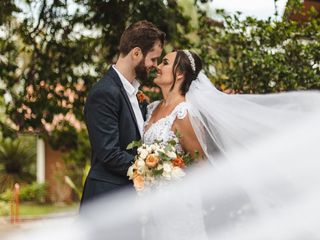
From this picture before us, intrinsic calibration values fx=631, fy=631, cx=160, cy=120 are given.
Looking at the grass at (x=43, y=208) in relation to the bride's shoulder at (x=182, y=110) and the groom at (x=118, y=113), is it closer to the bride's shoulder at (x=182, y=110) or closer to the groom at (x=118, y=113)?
the bride's shoulder at (x=182, y=110)

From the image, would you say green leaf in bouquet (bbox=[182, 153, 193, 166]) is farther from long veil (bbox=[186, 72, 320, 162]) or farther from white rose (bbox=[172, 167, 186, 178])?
white rose (bbox=[172, 167, 186, 178])

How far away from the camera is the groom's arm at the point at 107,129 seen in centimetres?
371

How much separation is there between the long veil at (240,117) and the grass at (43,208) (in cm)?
1400

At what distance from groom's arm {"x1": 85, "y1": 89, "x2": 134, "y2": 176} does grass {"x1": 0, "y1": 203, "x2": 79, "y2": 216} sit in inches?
564

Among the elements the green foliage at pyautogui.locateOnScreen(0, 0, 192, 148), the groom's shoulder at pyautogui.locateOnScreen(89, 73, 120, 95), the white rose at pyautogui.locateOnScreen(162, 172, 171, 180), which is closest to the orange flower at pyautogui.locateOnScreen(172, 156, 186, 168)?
the white rose at pyautogui.locateOnScreen(162, 172, 171, 180)

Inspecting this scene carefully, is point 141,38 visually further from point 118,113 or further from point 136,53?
point 118,113

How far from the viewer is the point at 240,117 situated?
13.9 feet

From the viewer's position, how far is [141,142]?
3.86m

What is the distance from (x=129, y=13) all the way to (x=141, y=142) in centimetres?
300

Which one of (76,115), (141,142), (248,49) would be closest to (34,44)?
(76,115)

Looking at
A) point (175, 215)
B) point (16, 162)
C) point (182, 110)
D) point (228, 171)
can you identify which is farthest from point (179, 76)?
point (16, 162)

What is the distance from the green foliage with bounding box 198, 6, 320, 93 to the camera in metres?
5.93

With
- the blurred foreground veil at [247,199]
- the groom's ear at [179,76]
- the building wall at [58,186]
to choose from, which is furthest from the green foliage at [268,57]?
the building wall at [58,186]

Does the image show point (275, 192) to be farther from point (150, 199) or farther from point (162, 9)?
point (162, 9)
